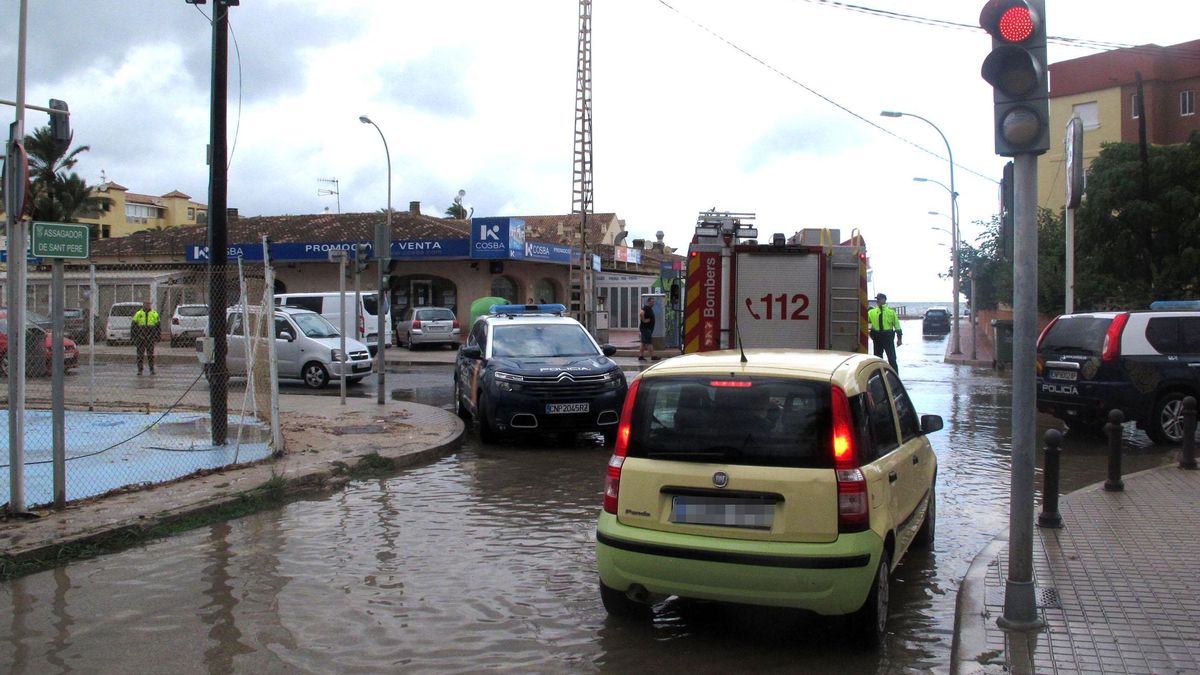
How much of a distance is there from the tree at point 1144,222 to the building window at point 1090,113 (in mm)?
20174

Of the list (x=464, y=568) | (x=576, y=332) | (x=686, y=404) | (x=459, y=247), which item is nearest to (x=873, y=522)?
(x=686, y=404)

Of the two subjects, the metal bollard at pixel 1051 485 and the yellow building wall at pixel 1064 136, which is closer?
the metal bollard at pixel 1051 485

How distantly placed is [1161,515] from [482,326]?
8.97 m

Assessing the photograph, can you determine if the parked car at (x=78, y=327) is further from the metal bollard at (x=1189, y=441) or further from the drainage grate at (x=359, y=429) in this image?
the metal bollard at (x=1189, y=441)

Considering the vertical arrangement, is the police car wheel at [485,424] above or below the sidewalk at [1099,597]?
above

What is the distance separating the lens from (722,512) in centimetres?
485

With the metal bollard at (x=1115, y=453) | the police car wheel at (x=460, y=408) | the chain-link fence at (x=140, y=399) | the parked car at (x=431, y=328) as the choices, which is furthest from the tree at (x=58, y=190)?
the metal bollard at (x=1115, y=453)

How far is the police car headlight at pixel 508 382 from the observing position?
11930 mm

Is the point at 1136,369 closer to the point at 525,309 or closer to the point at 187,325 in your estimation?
the point at 525,309

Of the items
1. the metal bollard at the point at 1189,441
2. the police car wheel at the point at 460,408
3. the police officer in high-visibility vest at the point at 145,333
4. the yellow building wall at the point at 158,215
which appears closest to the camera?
the metal bollard at the point at 1189,441

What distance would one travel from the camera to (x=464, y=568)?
21.6ft

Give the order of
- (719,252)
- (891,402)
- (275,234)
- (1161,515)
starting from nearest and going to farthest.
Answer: (891,402) < (1161,515) < (719,252) < (275,234)

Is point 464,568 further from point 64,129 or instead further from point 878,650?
point 64,129

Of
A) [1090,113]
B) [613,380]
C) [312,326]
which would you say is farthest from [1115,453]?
[1090,113]
